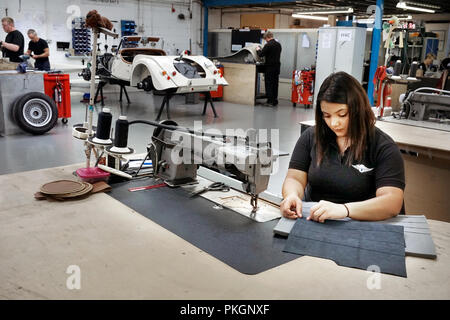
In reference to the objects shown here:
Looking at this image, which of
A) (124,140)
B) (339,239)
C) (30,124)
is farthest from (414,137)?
(30,124)

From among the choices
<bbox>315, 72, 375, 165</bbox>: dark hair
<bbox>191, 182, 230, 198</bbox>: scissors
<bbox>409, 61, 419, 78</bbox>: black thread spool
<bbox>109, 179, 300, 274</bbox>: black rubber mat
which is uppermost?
<bbox>409, 61, 419, 78</bbox>: black thread spool

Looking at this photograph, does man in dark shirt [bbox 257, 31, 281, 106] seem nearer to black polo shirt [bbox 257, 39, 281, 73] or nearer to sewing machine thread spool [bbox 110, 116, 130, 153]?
black polo shirt [bbox 257, 39, 281, 73]

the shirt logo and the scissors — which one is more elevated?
the shirt logo

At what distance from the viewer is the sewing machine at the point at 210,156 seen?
1601 mm

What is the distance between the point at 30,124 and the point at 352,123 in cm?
471

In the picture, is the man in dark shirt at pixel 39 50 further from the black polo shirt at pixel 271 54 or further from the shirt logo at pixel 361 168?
the shirt logo at pixel 361 168

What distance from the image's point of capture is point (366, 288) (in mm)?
1106

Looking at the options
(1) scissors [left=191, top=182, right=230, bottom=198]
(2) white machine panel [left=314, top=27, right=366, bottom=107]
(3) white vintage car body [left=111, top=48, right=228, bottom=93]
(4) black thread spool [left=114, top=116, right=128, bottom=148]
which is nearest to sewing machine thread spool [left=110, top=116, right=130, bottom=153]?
(4) black thread spool [left=114, top=116, right=128, bottom=148]

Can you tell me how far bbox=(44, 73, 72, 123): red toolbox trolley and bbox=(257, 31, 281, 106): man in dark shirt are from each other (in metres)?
4.22

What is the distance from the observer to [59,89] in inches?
235

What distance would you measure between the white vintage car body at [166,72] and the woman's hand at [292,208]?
4.93 metres

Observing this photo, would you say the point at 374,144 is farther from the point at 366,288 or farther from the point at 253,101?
the point at 253,101

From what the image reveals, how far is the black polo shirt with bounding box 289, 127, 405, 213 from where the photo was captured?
5.22ft

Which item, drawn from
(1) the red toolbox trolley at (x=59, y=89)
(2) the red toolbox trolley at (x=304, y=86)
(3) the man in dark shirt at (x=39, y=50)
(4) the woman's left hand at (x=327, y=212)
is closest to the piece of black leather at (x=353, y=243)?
(4) the woman's left hand at (x=327, y=212)
